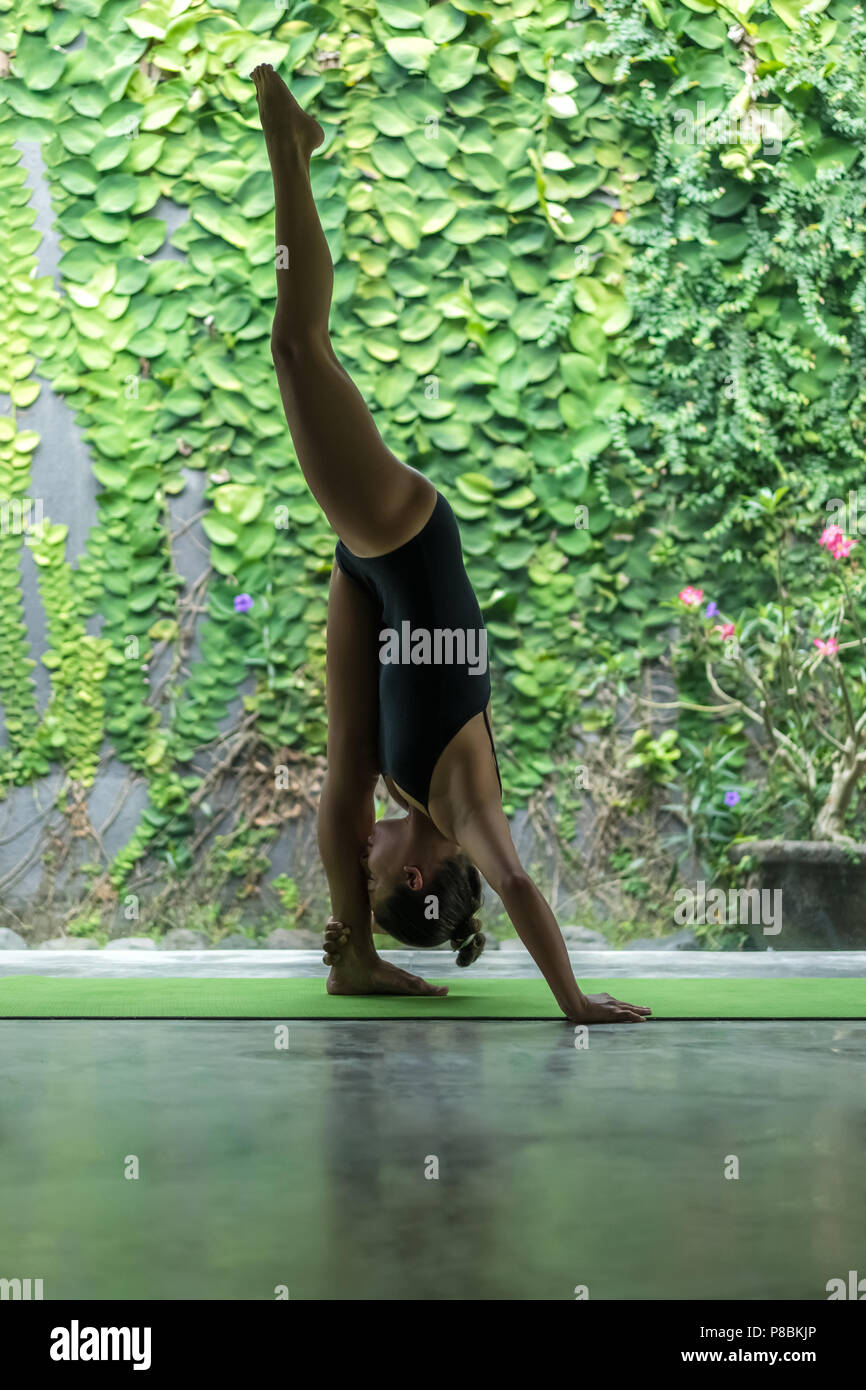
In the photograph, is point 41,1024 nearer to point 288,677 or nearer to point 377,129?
point 288,677

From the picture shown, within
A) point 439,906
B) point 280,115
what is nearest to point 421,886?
point 439,906

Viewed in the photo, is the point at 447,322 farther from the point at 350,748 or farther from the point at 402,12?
the point at 350,748

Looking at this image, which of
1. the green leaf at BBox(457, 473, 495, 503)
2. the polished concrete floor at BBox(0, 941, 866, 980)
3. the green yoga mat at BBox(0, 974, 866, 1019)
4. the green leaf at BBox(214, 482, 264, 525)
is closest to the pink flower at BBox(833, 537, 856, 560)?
the green leaf at BBox(457, 473, 495, 503)

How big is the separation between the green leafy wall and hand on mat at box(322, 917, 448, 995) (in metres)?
1.33

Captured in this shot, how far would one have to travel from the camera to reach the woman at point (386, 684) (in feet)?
7.15

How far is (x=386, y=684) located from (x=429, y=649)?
0.15 m

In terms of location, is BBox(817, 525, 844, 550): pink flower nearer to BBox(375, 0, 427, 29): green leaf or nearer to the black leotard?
the black leotard

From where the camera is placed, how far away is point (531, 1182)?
122cm

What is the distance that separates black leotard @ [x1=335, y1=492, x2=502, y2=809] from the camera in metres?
2.34

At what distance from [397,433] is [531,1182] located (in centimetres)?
301

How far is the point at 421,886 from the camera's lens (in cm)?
242

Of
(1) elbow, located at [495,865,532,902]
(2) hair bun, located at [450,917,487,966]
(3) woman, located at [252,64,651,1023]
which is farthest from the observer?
(2) hair bun, located at [450,917,487,966]

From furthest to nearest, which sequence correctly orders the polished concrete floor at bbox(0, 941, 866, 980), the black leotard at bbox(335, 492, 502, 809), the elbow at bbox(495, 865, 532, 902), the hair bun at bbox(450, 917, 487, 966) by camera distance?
the polished concrete floor at bbox(0, 941, 866, 980) → the hair bun at bbox(450, 917, 487, 966) → the black leotard at bbox(335, 492, 502, 809) → the elbow at bbox(495, 865, 532, 902)
